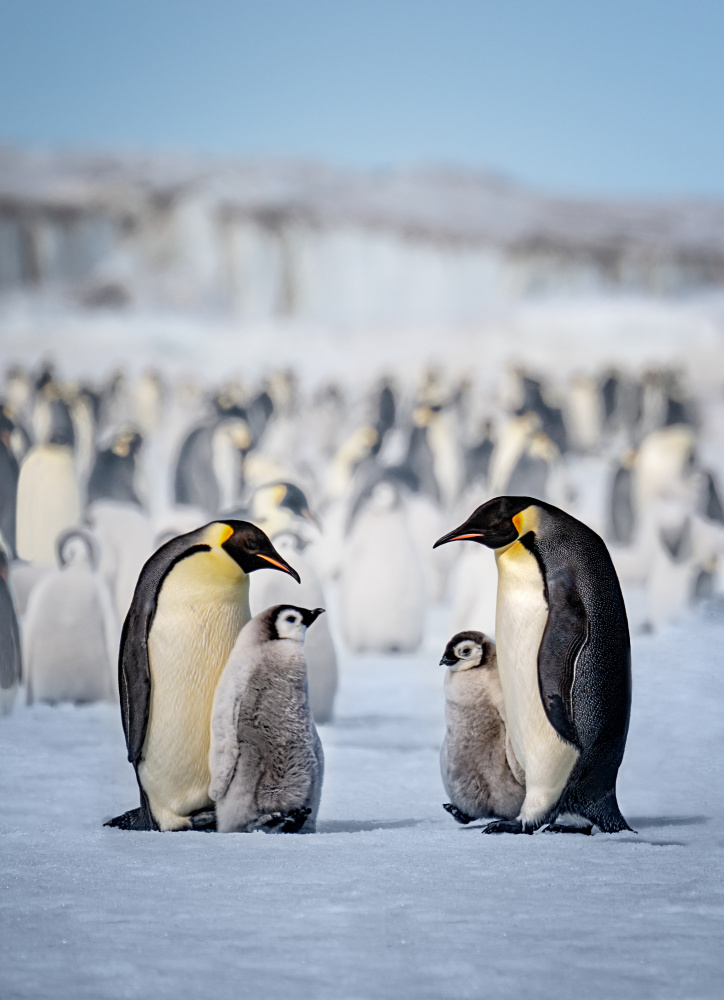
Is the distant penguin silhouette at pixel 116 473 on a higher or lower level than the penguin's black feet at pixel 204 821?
higher

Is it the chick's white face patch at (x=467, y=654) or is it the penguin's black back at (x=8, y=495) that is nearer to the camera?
the chick's white face patch at (x=467, y=654)

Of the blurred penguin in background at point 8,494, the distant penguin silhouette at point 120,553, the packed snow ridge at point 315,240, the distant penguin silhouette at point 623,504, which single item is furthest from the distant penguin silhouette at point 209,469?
the packed snow ridge at point 315,240

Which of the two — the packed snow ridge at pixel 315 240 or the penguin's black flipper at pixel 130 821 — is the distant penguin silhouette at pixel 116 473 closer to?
the penguin's black flipper at pixel 130 821

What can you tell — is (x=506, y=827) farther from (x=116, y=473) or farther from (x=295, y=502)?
(x=116, y=473)

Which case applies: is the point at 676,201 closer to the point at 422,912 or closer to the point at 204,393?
the point at 204,393

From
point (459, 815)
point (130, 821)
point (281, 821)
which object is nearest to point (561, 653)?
point (459, 815)

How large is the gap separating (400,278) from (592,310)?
11.5 ft

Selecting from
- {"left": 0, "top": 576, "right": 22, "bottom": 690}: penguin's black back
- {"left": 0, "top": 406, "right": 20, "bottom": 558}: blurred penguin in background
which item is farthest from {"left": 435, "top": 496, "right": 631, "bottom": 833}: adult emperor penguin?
{"left": 0, "top": 406, "right": 20, "bottom": 558}: blurred penguin in background

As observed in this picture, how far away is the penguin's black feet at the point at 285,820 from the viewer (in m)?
1.96

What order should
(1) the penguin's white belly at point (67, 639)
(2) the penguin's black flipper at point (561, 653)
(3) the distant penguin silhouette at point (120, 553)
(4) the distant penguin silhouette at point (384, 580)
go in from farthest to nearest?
(4) the distant penguin silhouette at point (384, 580) → (3) the distant penguin silhouette at point (120, 553) → (1) the penguin's white belly at point (67, 639) → (2) the penguin's black flipper at point (561, 653)

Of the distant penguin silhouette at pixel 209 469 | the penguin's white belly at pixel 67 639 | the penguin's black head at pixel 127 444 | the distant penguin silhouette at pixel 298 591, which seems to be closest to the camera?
the distant penguin silhouette at pixel 298 591

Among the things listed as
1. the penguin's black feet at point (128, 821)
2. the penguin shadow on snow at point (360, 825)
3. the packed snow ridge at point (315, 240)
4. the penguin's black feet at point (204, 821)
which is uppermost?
the packed snow ridge at point (315, 240)

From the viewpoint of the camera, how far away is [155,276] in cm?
1616

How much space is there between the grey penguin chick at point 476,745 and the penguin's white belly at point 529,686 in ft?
0.38
